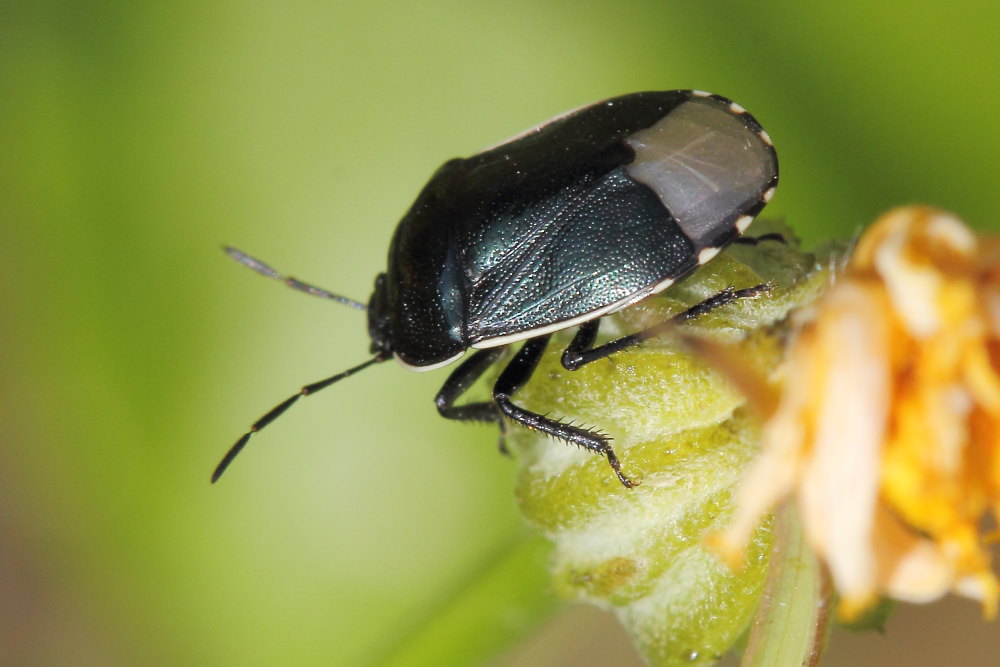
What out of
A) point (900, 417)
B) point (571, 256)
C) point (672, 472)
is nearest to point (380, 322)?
point (571, 256)

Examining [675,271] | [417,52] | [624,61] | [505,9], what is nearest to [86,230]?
[417,52]

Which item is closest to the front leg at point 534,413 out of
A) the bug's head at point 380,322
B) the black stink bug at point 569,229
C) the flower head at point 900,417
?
the black stink bug at point 569,229

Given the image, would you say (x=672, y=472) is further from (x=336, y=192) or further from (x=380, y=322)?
(x=336, y=192)

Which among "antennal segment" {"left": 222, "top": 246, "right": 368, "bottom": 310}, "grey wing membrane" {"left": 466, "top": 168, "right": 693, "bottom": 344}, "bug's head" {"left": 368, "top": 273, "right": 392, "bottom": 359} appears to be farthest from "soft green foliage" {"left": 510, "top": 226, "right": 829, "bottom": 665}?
"antennal segment" {"left": 222, "top": 246, "right": 368, "bottom": 310}

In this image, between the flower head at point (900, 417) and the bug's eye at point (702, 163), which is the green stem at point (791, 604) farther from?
the bug's eye at point (702, 163)

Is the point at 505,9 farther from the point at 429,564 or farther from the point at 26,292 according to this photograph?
the point at 26,292

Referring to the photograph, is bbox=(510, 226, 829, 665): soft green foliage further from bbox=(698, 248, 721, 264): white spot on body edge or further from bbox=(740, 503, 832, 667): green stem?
bbox=(740, 503, 832, 667): green stem
